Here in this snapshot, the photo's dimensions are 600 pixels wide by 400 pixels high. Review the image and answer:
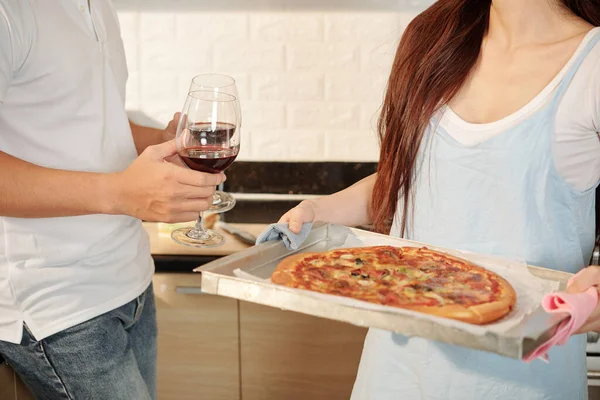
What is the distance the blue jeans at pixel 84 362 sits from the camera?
5.02ft

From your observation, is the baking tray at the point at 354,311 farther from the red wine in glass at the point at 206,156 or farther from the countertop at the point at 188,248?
the countertop at the point at 188,248

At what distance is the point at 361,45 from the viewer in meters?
2.81

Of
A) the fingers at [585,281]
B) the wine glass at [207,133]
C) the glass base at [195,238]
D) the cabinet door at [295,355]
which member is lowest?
the cabinet door at [295,355]

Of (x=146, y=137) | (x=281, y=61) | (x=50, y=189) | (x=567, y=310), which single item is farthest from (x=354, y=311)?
(x=281, y=61)

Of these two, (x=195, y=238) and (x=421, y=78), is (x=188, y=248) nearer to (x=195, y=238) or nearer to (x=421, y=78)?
(x=195, y=238)

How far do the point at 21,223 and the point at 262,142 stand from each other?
1.49 m

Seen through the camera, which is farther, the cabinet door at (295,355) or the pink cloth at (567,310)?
the cabinet door at (295,355)

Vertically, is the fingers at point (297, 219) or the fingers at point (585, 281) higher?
the fingers at point (297, 219)

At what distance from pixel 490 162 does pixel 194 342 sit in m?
1.44

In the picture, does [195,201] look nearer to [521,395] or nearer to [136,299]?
[136,299]

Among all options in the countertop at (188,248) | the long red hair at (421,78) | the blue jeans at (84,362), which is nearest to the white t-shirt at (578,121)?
the long red hair at (421,78)

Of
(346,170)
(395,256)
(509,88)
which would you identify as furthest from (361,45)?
(395,256)

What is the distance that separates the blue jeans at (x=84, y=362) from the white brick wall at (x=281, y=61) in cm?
139

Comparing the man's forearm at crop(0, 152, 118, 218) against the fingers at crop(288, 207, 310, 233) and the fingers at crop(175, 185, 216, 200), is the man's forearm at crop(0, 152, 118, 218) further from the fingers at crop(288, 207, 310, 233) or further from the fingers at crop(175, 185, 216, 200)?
the fingers at crop(288, 207, 310, 233)
